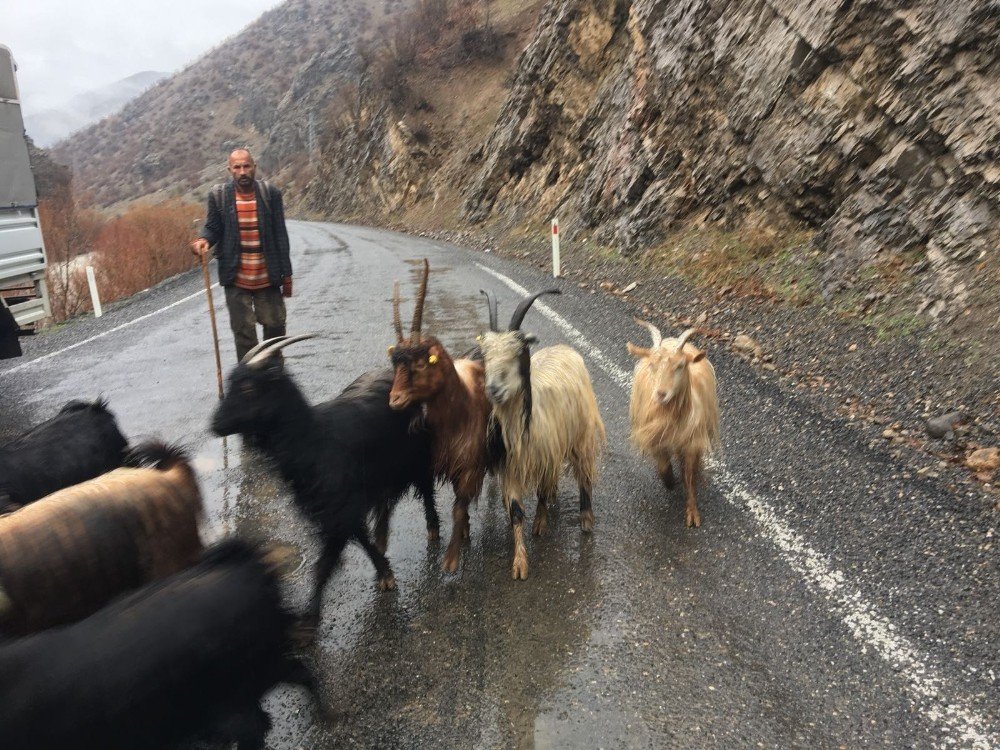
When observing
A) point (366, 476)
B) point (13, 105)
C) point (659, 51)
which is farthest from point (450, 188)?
point (366, 476)

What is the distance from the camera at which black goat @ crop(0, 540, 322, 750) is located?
85.6 inches

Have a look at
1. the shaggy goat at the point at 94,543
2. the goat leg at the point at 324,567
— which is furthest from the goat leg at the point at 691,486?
the shaggy goat at the point at 94,543

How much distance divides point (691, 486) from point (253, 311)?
424 cm

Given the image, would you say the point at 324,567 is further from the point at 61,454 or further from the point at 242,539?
the point at 61,454

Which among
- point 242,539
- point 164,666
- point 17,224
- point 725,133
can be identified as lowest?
point 164,666

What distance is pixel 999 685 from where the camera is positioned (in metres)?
2.97

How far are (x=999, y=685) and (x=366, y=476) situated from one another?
3.00 m

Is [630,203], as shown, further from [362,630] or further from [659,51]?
[362,630]

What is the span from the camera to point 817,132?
10234 millimetres

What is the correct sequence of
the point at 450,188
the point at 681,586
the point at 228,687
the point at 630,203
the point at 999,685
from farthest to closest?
the point at 450,188 < the point at 630,203 < the point at 681,586 < the point at 999,685 < the point at 228,687

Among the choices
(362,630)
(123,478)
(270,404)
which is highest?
(270,404)

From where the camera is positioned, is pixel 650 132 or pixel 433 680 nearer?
pixel 433 680

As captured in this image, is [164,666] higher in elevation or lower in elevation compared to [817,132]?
lower

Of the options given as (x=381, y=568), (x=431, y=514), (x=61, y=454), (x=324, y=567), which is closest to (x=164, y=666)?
(x=324, y=567)
